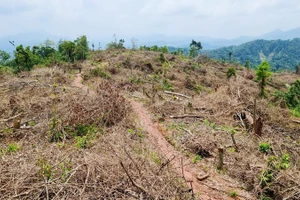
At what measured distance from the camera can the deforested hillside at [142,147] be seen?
15.1 feet

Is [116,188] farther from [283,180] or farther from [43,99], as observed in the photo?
[43,99]

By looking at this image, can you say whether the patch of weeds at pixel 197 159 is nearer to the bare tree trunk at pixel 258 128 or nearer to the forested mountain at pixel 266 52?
the bare tree trunk at pixel 258 128

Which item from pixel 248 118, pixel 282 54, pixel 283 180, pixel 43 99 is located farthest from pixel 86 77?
pixel 282 54

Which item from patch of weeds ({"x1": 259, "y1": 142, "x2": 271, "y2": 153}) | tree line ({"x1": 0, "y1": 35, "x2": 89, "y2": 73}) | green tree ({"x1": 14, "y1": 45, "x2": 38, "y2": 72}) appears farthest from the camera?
tree line ({"x1": 0, "y1": 35, "x2": 89, "y2": 73})

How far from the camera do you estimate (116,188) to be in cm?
457

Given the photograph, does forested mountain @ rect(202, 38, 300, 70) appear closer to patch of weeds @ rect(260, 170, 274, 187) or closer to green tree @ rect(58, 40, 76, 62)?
green tree @ rect(58, 40, 76, 62)

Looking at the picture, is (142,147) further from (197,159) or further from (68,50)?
(68,50)

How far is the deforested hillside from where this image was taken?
4617 mm

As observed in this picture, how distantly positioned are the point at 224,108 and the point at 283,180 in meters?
6.88

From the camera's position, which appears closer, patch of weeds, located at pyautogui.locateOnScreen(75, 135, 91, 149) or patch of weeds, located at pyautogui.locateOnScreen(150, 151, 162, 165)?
patch of weeds, located at pyautogui.locateOnScreen(150, 151, 162, 165)

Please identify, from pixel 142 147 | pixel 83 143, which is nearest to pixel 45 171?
pixel 83 143

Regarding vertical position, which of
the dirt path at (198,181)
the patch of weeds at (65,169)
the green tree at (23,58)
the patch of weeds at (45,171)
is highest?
the green tree at (23,58)

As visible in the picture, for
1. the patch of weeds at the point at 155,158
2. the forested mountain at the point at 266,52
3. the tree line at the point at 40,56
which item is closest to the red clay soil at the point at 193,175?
the patch of weeds at the point at 155,158

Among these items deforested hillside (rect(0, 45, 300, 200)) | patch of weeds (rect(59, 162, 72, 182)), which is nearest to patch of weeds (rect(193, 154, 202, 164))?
deforested hillside (rect(0, 45, 300, 200))
